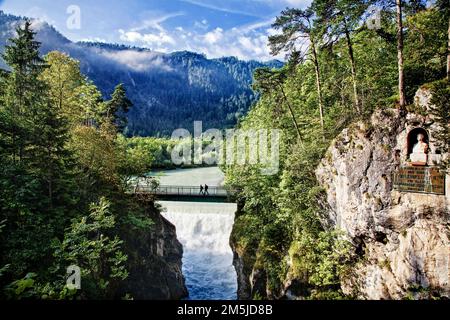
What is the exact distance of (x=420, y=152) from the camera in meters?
11.3

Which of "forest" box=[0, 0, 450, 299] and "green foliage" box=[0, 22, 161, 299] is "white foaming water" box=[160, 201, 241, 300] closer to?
"forest" box=[0, 0, 450, 299]

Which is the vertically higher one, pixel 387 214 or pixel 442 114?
pixel 442 114

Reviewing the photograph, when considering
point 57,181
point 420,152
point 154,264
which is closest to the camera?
point 420,152

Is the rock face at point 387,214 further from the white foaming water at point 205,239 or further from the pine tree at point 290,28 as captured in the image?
the white foaming water at point 205,239

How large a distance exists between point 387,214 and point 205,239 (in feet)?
97.7

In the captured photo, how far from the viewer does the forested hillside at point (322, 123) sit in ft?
44.3

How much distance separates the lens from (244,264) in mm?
22859

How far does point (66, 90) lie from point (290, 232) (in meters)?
22.0

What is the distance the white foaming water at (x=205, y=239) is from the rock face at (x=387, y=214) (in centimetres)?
2174

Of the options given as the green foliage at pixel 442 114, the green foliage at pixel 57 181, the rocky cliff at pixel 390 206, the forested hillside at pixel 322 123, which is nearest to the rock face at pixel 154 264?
the green foliage at pixel 57 181

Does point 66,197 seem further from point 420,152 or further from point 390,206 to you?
point 420,152

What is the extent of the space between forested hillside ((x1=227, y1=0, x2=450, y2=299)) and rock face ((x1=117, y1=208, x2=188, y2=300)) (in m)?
→ 7.28

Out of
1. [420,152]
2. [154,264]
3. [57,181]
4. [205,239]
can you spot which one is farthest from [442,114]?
[205,239]

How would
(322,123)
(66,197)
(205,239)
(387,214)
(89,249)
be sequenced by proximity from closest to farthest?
(387,214) < (89,249) < (66,197) < (322,123) < (205,239)
